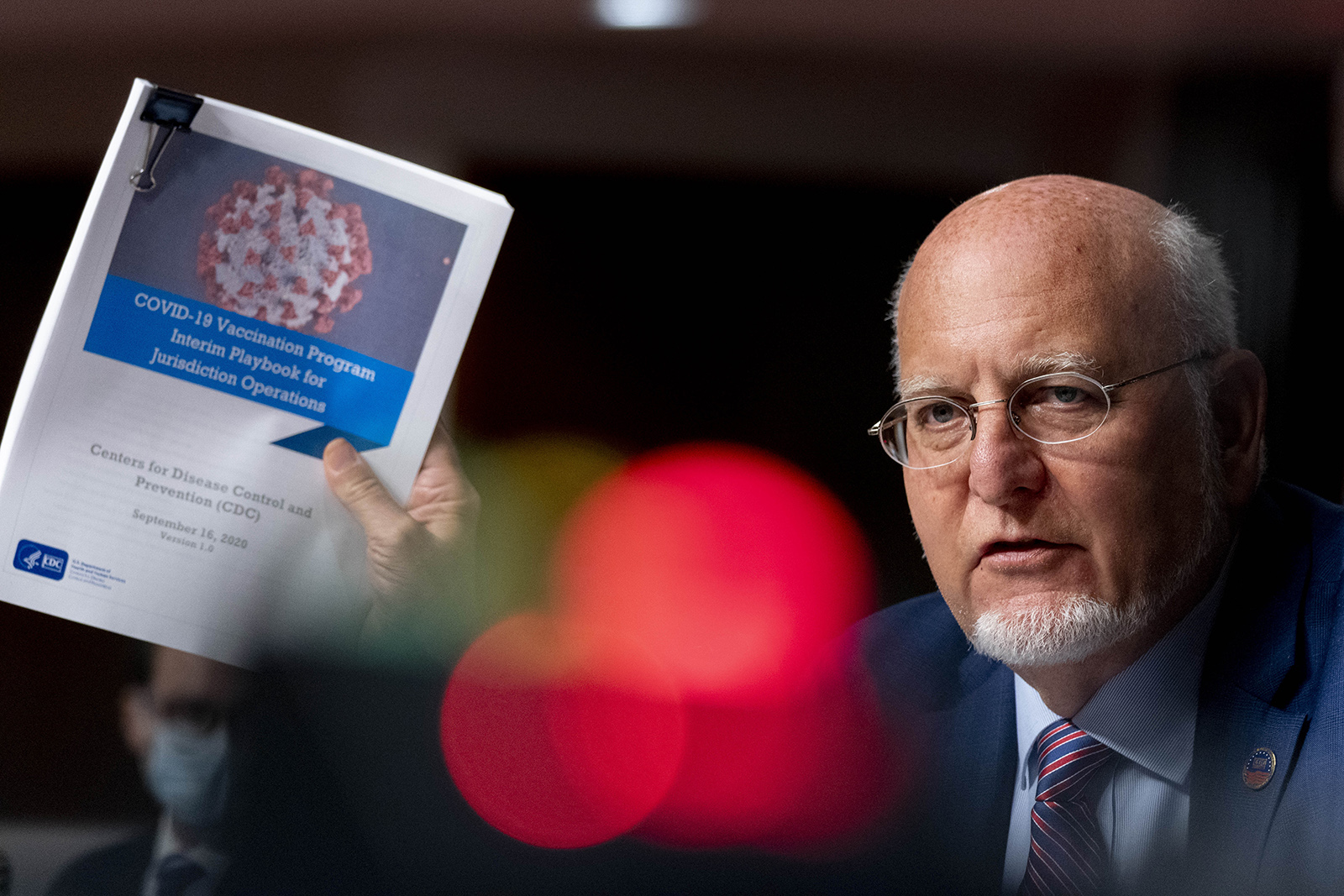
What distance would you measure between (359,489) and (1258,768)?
1.26 metres

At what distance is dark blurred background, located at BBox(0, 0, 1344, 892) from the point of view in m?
1.19

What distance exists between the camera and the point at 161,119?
1086 mm

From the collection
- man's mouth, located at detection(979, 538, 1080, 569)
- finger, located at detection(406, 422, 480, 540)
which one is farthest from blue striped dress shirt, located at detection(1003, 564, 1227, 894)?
finger, located at detection(406, 422, 480, 540)

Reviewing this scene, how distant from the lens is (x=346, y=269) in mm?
1109

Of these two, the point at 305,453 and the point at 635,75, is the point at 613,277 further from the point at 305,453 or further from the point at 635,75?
the point at 305,453

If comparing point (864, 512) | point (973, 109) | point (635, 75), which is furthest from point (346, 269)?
point (973, 109)

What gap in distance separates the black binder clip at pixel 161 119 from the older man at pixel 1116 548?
1043mm

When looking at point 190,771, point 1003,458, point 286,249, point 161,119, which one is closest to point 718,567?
point 1003,458

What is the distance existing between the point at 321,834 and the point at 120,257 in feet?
2.96

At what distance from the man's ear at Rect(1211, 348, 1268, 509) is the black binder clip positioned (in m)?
1.47

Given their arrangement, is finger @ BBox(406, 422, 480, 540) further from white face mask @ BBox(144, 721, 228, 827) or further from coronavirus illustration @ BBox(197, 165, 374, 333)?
white face mask @ BBox(144, 721, 228, 827)

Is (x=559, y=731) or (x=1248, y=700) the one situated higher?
(x=1248, y=700)

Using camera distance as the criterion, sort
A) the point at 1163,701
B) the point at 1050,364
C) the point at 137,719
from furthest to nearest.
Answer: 1. the point at 137,719
2. the point at 1163,701
3. the point at 1050,364

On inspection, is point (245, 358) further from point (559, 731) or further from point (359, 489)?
point (559, 731)
